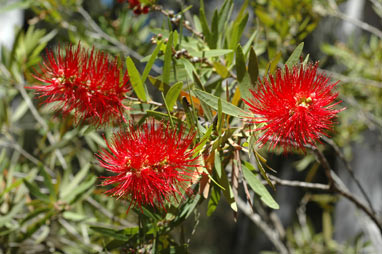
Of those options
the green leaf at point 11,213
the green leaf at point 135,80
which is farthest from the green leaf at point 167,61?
the green leaf at point 11,213

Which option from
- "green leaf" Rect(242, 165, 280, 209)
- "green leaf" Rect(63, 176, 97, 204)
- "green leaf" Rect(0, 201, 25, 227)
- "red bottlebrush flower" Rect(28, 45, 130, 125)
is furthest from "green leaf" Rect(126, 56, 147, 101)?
"green leaf" Rect(0, 201, 25, 227)

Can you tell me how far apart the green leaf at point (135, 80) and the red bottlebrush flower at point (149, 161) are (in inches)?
3.7

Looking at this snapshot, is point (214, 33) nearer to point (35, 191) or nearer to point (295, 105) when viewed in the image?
point (295, 105)

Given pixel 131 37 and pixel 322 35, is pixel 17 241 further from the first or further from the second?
pixel 322 35

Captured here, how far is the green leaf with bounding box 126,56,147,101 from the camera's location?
0.69 meters

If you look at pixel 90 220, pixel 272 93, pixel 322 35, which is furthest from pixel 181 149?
pixel 322 35

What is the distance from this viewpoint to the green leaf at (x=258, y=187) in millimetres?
728

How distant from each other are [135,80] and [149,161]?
0.58 ft

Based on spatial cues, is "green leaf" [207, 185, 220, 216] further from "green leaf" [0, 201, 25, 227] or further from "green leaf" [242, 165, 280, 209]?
"green leaf" [0, 201, 25, 227]

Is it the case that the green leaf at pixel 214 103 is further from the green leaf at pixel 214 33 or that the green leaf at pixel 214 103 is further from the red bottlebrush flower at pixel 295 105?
the green leaf at pixel 214 33

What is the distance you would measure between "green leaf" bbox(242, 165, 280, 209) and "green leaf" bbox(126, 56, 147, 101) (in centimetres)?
27

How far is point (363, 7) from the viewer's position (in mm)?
2461

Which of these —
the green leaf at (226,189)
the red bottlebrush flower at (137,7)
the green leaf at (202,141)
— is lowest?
the green leaf at (226,189)

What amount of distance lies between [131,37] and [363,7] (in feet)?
5.62
